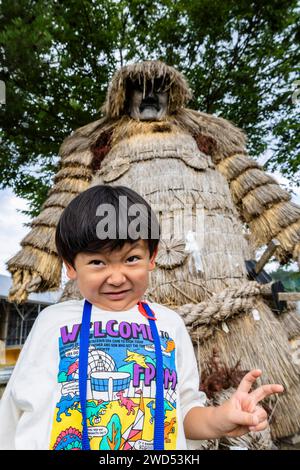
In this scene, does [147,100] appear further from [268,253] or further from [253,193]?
[268,253]

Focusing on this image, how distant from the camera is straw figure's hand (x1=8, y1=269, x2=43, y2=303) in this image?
2410 mm

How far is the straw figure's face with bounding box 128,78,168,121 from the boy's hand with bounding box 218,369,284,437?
272 centimetres

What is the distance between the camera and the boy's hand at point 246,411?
2.95 ft

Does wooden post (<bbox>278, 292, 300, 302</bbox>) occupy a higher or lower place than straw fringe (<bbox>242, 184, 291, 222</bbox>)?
lower

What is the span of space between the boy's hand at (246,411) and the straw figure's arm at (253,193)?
177 cm

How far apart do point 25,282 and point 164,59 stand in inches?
209

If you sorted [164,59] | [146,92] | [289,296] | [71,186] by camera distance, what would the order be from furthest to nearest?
[164,59], [146,92], [71,186], [289,296]

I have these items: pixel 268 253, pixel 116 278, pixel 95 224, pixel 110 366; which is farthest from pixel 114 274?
pixel 268 253

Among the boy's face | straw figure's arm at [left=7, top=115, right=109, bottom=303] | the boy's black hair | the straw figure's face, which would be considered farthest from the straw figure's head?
the boy's face

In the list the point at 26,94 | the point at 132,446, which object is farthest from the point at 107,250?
the point at 26,94

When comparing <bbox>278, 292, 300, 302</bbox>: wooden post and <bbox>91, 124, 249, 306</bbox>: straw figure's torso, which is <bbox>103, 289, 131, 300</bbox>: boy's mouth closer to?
<bbox>91, 124, 249, 306</bbox>: straw figure's torso

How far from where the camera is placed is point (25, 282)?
2.45 meters
